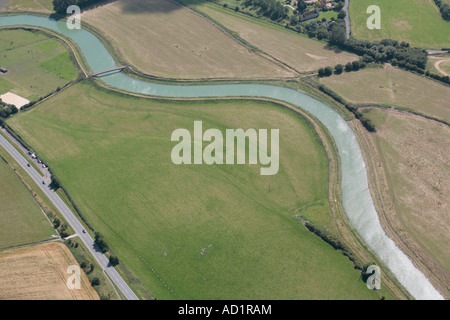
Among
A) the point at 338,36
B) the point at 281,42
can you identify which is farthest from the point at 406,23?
the point at 281,42

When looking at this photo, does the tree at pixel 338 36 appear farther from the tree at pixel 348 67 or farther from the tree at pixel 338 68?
the tree at pixel 338 68

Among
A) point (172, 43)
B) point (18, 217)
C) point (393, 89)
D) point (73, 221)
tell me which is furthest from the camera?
point (172, 43)

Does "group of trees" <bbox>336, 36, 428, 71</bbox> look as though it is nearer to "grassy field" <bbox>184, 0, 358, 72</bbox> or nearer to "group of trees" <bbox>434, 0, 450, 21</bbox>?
"grassy field" <bbox>184, 0, 358, 72</bbox>

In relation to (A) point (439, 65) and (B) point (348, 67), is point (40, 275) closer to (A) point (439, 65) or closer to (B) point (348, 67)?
(B) point (348, 67)

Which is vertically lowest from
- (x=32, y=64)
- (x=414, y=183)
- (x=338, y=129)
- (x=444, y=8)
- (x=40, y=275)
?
(x=40, y=275)

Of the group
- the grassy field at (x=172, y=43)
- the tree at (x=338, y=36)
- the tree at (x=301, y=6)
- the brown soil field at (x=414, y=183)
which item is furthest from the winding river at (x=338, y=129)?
the tree at (x=301, y=6)

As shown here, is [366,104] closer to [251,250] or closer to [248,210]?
[248,210]
